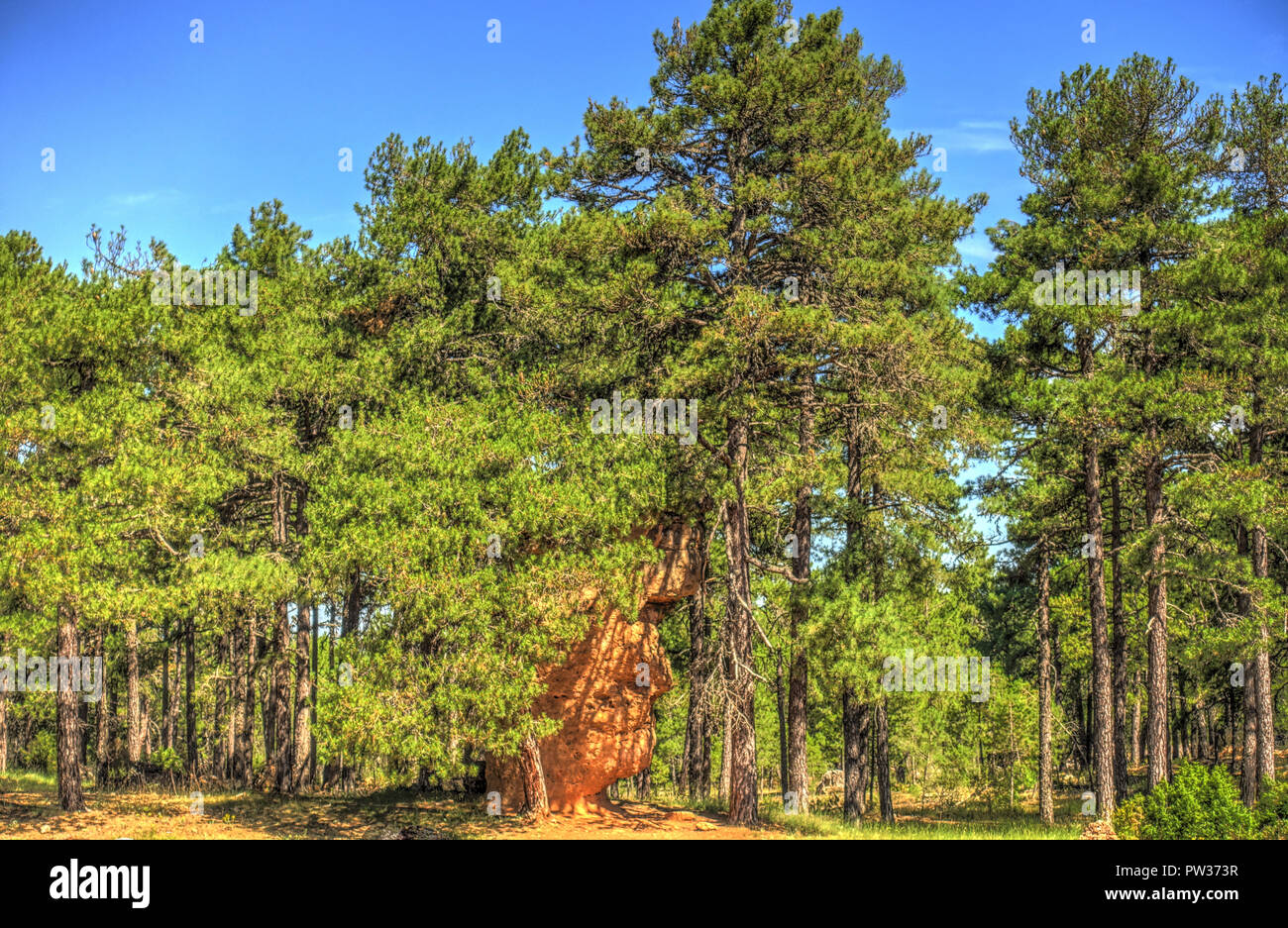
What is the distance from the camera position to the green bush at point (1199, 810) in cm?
1720

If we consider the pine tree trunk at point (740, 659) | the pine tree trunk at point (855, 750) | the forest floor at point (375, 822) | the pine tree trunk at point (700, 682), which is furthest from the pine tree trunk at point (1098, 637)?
the pine tree trunk at point (700, 682)

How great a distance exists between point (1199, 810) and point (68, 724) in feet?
77.4

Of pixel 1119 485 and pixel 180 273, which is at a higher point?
pixel 180 273

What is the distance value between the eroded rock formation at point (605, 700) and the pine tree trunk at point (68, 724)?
9.41 metres

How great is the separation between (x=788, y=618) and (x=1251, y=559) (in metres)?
12.5

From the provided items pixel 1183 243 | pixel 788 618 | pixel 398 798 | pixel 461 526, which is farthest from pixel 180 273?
pixel 1183 243

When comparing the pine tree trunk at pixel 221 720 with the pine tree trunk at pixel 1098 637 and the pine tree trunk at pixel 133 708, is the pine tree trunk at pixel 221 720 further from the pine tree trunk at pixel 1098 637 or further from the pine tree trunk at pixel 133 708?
the pine tree trunk at pixel 1098 637

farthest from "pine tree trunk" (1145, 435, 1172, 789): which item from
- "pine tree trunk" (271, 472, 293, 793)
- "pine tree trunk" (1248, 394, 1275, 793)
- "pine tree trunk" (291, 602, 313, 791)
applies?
"pine tree trunk" (291, 602, 313, 791)

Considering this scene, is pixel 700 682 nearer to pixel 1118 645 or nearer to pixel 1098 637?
pixel 1098 637

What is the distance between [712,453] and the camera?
956 inches

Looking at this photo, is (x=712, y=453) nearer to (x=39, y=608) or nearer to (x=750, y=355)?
(x=750, y=355)

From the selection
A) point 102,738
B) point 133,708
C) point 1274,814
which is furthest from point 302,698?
point 1274,814

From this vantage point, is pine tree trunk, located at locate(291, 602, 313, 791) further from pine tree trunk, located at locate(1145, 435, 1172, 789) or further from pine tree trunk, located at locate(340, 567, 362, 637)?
pine tree trunk, located at locate(1145, 435, 1172, 789)

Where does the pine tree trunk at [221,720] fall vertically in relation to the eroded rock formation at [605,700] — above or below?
below
